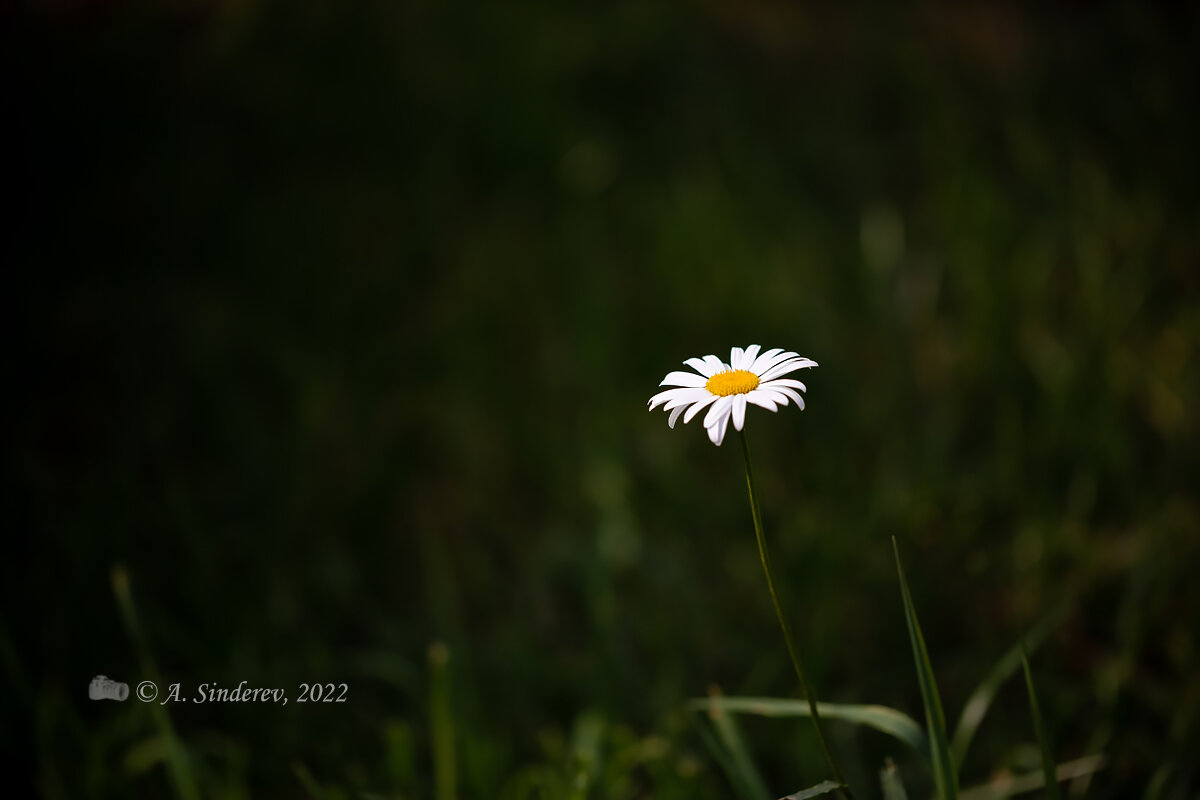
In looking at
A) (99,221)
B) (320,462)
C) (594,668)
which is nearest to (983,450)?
(594,668)

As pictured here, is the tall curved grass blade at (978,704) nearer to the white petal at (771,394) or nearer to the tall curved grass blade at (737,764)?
the tall curved grass blade at (737,764)

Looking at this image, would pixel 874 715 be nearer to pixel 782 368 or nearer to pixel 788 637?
pixel 788 637

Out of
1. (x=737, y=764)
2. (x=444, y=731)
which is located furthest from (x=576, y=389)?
(x=737, y=764)

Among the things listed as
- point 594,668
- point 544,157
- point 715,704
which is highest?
point 544,157

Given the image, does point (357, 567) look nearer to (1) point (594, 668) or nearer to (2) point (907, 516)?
(1) point (594, 668)

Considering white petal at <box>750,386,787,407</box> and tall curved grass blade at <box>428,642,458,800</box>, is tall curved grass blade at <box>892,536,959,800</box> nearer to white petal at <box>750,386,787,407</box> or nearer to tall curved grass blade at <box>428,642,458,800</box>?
white petal at <box>750,386,787,407</box>
